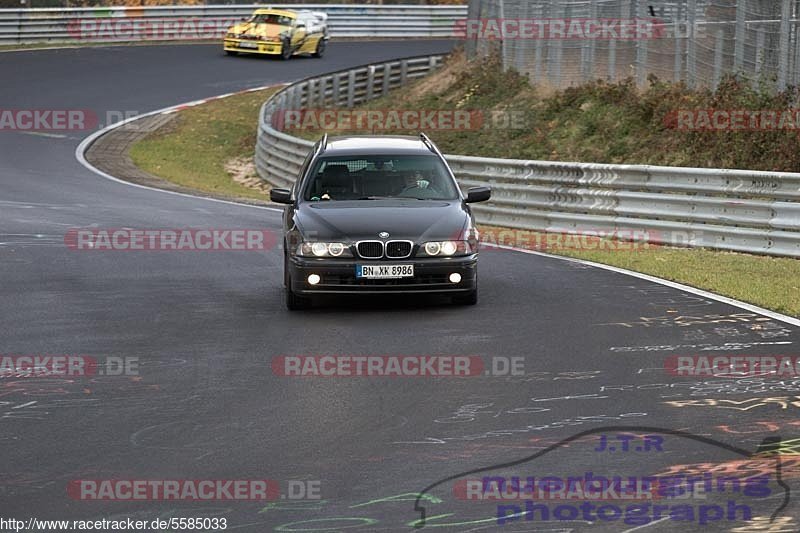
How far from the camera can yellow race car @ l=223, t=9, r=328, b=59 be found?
50.3m

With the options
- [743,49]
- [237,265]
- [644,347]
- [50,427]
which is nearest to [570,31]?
[743,49]

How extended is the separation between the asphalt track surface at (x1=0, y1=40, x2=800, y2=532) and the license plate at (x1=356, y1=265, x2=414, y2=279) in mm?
366

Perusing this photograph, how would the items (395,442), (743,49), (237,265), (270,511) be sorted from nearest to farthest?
(270,511)
(395,442)
(237,265)
(743,49)

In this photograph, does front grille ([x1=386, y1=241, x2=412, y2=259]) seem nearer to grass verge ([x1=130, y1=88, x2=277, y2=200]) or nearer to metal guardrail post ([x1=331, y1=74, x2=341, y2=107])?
grass verge ([x1=130, y1=88, x2=277, y2=200])

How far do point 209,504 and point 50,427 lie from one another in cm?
200

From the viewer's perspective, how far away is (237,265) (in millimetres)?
16375

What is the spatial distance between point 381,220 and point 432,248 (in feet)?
1.83

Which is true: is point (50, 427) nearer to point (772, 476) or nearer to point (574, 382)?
point (574, 382)

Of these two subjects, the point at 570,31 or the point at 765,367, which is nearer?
the point at 765,367

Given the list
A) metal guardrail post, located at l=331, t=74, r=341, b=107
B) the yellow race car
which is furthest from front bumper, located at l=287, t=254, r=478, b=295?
the yellow race car

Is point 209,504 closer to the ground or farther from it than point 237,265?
farther from it

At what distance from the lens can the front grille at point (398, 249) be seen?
498 inches

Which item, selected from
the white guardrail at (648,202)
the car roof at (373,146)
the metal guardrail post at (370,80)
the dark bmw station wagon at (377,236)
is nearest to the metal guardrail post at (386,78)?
the metal guardrail post at (370,80)

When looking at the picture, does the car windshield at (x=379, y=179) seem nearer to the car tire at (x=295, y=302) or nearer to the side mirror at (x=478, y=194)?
the side mirror at (x=478, y=194)
